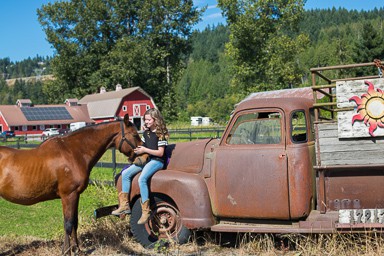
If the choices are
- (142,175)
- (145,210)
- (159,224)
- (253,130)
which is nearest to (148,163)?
(142,175)

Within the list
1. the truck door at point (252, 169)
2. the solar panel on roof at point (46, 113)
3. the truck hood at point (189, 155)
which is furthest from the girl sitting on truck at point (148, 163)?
the solar panel on roof at point (46, 113)

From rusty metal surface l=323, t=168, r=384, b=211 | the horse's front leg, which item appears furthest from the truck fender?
rusty metal surface l=323, t=168, r=384, b=211

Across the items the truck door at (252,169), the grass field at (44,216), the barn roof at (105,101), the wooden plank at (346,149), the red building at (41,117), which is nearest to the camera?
the wooden plank at (346,149)

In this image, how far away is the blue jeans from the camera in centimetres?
601

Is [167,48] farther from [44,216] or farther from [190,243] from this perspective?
[190,243]

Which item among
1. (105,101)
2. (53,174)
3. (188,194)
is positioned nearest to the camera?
(53,174)

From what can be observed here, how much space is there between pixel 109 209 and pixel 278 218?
8.14 ft

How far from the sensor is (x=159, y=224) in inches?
243

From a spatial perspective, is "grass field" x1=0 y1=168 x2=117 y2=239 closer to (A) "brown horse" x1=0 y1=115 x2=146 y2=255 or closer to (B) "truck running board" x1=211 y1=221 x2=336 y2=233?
(A) "brown horse" x1=0 y1=115 x2=146 y2=255

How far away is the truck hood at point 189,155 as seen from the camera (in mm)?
6211

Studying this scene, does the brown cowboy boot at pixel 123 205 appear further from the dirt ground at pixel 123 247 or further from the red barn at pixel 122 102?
the red barn at pixel 122 102

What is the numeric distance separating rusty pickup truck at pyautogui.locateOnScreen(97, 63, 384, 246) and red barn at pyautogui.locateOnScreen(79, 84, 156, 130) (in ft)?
139

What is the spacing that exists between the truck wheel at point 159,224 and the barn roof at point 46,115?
173 feet

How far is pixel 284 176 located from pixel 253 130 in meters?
0.81
